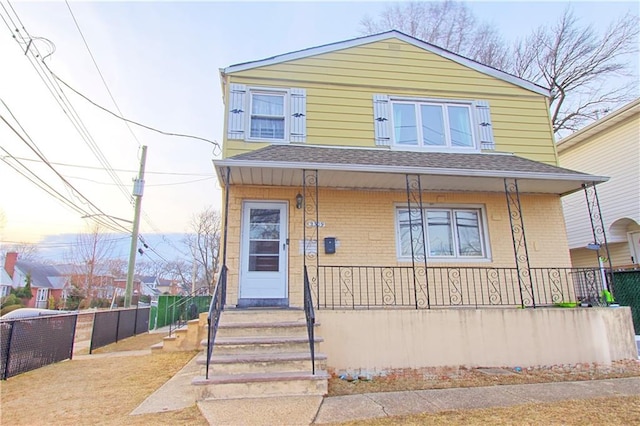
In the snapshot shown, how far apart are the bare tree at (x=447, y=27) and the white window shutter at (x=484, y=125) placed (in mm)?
10915

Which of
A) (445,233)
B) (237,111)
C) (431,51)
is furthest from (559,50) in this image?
(237,111)

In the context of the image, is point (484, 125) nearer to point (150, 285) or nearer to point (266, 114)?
point (266, 114)

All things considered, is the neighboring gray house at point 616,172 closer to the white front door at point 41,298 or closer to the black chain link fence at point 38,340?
the black chain link fence at point 38,340

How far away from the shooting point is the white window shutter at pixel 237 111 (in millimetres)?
7266

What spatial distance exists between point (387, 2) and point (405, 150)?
48.0 ft

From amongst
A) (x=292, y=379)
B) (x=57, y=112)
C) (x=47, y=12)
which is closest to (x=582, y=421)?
(x=292, y=379)

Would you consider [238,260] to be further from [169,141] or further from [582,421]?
[169,141]

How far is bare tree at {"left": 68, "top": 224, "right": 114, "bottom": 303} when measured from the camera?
29016 millimetres

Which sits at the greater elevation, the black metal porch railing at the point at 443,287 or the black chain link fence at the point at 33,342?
the black metal porch railing at the point at 443,287

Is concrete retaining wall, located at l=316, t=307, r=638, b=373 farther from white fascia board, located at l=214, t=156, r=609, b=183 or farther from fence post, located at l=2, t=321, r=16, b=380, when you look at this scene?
fence post, located at l=2, t=321, r=16, b=380

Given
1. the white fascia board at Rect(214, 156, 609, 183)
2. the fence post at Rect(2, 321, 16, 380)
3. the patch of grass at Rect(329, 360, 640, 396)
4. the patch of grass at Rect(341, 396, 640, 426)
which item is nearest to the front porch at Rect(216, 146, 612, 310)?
the white fascia board at Rect(214, 156, 609, 183)

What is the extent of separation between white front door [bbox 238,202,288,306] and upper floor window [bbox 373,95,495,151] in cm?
316

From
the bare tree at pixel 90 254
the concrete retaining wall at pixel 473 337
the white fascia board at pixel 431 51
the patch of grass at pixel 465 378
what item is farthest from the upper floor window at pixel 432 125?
the bare tree at pixel 90 254

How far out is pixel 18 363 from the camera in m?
5.87
